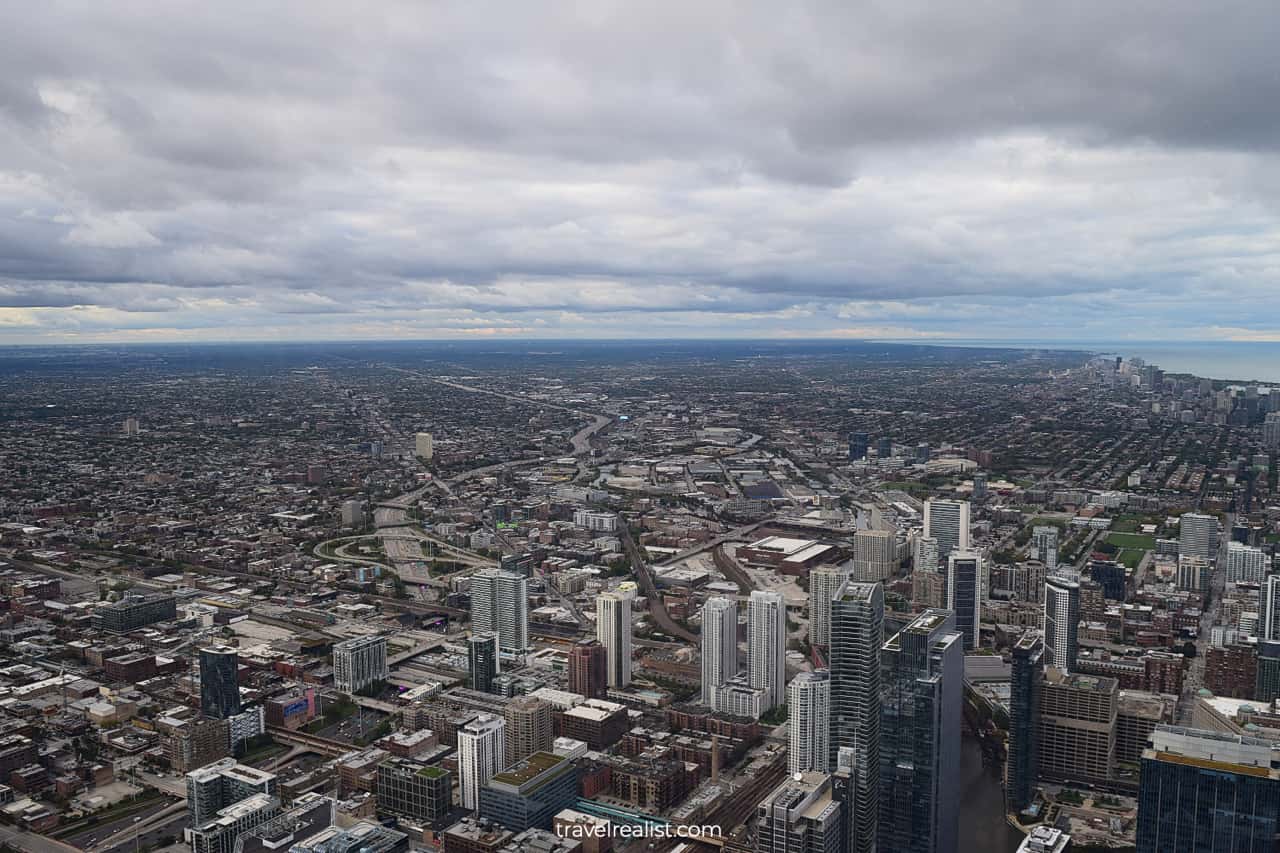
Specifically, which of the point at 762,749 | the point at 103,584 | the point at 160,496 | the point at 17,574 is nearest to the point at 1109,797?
the point at 762,749

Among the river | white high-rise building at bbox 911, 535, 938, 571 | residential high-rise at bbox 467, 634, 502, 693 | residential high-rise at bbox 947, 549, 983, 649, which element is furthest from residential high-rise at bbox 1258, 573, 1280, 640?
residential high-rise at bbox 467, 634, 502, 693

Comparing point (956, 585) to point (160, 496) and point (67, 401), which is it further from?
point (67, 401)

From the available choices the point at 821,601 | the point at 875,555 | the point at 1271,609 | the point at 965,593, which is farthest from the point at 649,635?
the point at 1271,609

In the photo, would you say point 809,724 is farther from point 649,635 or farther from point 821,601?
point 649,635

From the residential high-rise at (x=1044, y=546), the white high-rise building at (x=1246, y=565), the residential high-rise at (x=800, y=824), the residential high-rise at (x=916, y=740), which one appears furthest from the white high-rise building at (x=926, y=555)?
the residential high-rise at (x=800, y=824)

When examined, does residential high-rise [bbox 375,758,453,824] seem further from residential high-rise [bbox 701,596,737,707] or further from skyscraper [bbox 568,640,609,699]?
residential high-rise [bbox 701,596,737,707]
